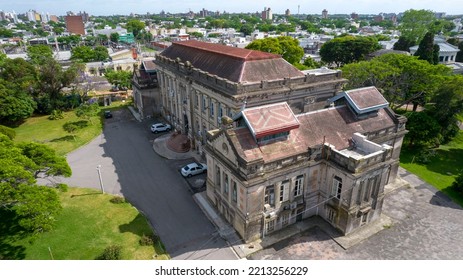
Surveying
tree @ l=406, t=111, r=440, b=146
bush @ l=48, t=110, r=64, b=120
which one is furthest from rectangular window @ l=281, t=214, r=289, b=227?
bush @ l=48, t=110, r=64, b=120

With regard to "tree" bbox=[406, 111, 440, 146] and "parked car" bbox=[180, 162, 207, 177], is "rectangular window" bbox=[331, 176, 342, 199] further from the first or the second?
"tree" bbox=[406, 111, 440, 146]

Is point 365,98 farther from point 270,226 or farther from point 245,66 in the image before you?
point 270,226

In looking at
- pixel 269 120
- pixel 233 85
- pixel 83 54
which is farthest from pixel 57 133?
pixel 83 54

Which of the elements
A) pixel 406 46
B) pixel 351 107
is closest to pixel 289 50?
pixel 351 107

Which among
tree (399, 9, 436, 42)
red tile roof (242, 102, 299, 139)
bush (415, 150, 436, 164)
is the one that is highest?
tree (399, 9, 436, 42)

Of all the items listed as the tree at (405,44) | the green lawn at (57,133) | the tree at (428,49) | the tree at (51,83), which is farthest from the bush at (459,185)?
the tree at (405,44)

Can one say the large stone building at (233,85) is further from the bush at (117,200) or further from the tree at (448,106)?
the tree at (448,106)

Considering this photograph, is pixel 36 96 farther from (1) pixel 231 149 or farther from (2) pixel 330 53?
(2) pixel 330 53
